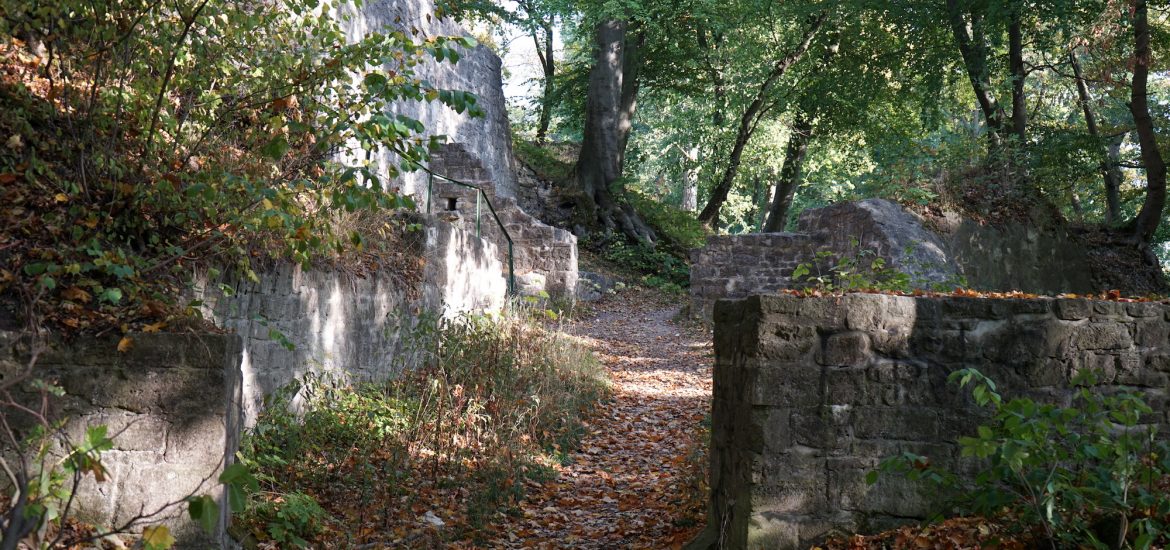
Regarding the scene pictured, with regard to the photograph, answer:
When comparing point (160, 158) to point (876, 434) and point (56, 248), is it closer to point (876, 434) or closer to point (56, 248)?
point (56, 248)

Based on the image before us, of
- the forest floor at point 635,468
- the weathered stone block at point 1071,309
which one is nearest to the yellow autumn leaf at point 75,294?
the forest floor at point 635,468

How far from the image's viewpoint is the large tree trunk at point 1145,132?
13.0 metres

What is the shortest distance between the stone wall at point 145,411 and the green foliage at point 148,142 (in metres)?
0.28

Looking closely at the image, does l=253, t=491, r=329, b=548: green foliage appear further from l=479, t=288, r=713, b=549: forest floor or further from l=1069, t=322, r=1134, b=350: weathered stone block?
l=1069, t=322, r=1134, b=350: weathered stone block

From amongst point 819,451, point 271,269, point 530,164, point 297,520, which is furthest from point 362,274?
point 530,164

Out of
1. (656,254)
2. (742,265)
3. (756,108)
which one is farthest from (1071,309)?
(756,108)

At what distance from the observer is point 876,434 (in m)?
4.30

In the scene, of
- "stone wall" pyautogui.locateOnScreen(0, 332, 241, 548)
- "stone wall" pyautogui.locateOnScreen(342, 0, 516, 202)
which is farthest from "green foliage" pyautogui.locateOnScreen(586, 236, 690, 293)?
"stone wall" pyautogui.locateOnScreen(0, 332, 241, 548)

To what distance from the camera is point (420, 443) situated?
20.9 ft

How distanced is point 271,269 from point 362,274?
4.90ft

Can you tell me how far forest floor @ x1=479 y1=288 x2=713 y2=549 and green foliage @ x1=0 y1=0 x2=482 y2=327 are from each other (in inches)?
94.2

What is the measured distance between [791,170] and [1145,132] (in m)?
9.37

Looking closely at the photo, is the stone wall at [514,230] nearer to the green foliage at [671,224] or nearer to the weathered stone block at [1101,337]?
the green foliage at [671,224]

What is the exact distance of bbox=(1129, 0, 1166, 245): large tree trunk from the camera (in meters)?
13.0
